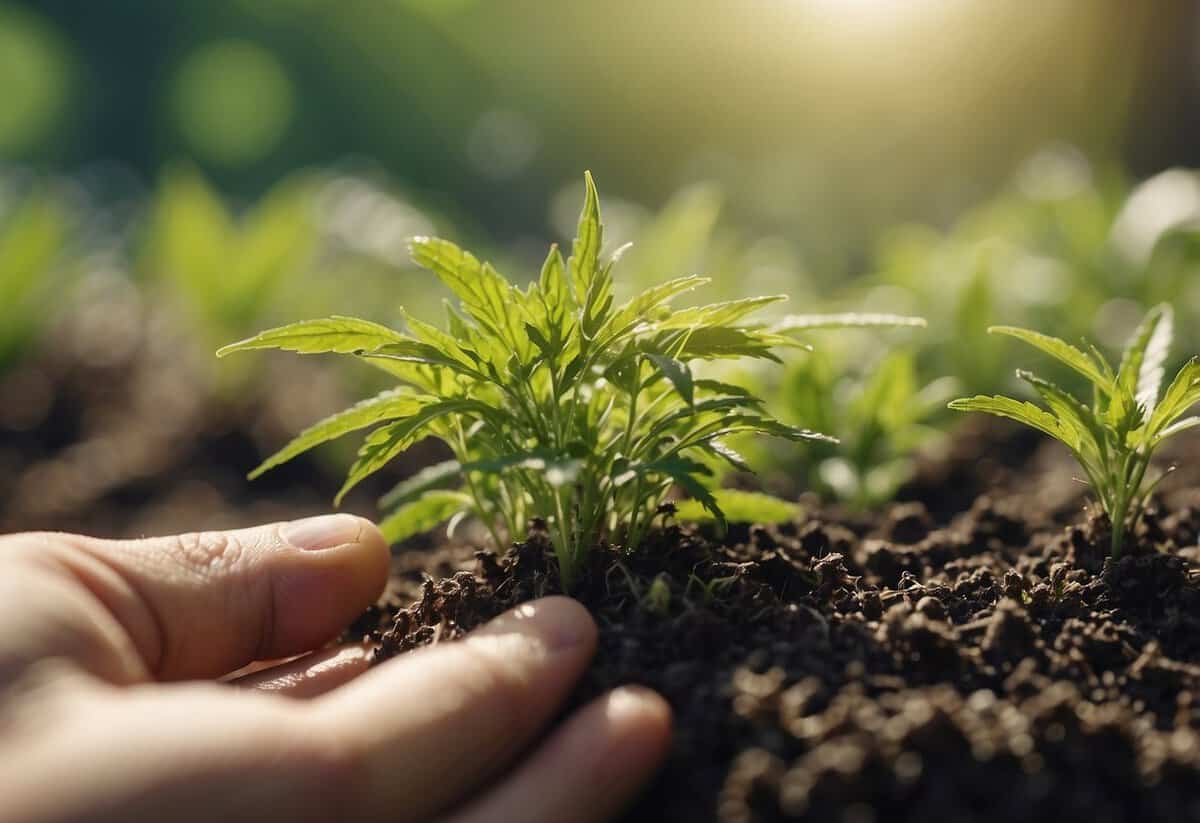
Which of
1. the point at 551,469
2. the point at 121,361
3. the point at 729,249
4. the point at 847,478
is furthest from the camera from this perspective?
the point at 121,361

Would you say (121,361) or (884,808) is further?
(121,361)

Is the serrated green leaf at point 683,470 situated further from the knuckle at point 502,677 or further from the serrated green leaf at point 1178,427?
the serrated green leaf at point 1178,427

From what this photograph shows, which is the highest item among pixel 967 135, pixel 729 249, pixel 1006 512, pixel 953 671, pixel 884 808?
pixel 967 135

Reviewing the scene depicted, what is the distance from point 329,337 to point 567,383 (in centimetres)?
44

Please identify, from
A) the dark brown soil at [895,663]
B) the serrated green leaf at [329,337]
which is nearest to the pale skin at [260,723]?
the dark brown soil at [895,663]

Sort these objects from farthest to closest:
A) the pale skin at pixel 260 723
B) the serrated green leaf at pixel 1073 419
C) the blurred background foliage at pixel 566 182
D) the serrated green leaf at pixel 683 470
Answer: the blurred background foliage at pixel 566 182
the serrated green leaf at pixel 1073 419
the serrated green leaf at pixel 683 470
the pale skin at pixel 260 723

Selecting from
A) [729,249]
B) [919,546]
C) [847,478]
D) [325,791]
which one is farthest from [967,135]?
[325,791]

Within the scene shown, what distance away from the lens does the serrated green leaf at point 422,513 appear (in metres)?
2.13

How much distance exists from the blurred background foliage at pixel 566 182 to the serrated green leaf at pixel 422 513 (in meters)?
1.14

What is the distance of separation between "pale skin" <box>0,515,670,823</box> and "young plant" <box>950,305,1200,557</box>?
88cm

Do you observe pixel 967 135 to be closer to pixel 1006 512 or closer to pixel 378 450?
pixel 1006 512

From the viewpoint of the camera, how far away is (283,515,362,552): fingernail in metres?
2.04

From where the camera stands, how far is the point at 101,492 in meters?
3.74

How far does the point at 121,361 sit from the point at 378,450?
356cm
